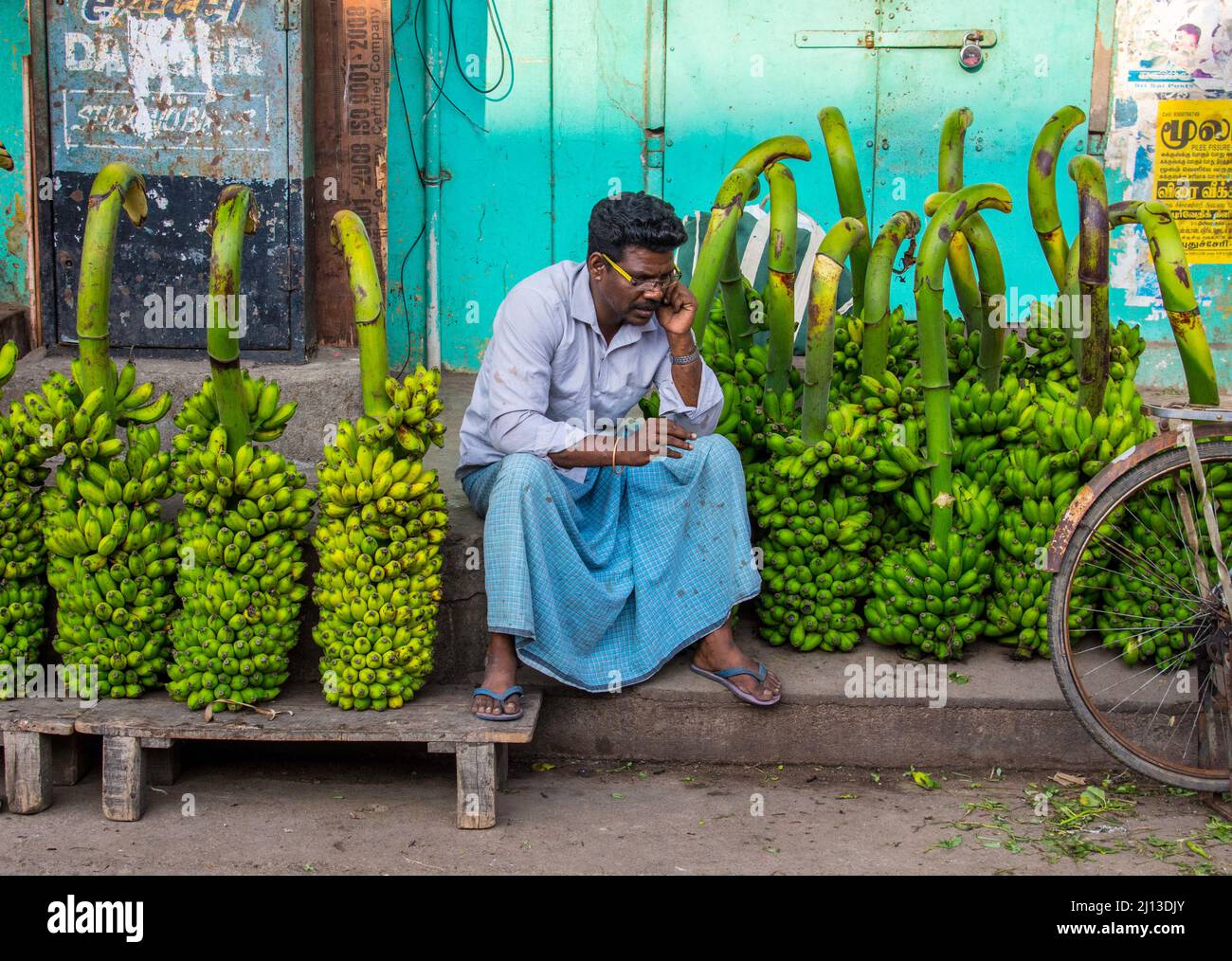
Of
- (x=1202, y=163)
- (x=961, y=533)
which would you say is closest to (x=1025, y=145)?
(x=1202, y=163)

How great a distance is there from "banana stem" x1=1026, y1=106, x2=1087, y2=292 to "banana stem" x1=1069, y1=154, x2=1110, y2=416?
0.13m

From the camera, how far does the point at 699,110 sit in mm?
6492

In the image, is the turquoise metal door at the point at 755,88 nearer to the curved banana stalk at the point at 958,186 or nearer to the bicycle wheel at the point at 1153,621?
the curved banana stalk at the point at 958,186

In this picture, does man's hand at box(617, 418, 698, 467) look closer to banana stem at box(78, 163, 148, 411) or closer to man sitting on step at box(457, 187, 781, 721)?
man sitting on step at box(457, 187, 781, 721)

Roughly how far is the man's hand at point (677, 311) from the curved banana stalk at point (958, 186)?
3.66 feet

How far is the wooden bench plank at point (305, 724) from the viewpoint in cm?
360

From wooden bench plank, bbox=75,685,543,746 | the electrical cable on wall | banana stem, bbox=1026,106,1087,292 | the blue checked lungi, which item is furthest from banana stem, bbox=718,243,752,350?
the electrical cable on wall

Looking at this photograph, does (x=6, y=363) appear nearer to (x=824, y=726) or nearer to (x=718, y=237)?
(x=718, y=237)

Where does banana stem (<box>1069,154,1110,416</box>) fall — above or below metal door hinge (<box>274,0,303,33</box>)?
below

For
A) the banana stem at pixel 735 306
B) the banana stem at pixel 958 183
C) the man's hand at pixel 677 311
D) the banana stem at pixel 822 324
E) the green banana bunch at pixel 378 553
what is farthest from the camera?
the banana stem at pixel 958 183

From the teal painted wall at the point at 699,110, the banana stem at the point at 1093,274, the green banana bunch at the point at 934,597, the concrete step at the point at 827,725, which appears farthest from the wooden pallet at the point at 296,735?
the teal painted wall at the point at 699,110

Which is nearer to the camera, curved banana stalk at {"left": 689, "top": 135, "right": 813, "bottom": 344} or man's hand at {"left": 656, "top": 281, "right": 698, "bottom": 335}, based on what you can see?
man's hand at {"left": 656, "top": 281, "right": 698, "bottom": 335}

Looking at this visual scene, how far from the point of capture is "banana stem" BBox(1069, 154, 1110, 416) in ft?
13.4

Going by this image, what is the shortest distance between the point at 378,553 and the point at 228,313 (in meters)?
0.75
